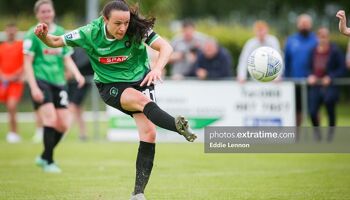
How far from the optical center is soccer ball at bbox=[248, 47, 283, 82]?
30.1 feet

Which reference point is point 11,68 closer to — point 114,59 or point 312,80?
point 312,80

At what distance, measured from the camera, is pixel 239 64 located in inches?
626

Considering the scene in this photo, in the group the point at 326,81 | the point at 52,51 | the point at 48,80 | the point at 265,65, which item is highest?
the point at 52,51

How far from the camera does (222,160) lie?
39.4ft

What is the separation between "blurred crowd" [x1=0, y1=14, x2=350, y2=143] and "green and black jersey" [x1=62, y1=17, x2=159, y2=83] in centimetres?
782

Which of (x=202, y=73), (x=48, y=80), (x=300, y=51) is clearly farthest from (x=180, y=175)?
(x=300, y=51)

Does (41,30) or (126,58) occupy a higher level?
(41,30)

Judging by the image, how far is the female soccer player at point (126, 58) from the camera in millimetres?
7457

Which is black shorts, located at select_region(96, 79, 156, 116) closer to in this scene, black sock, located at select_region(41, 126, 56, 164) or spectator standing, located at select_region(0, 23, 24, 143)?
black sock, located at select_region(41, 126, 56, 164)

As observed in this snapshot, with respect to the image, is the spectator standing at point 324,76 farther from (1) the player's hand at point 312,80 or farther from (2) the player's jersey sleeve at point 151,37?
(2) the player's jersey sleeve at point 151,37

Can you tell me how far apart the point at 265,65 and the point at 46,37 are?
297cm

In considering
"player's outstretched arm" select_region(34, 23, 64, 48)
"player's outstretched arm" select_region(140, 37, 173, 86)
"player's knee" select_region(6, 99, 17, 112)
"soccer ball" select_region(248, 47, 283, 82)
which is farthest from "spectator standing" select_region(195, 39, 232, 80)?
"player's outstretched arm" select_region(34, 23, 64, 48)

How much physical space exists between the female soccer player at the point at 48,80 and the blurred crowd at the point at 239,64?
488 cm

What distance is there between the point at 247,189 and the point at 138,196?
1.77 m
